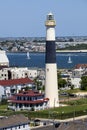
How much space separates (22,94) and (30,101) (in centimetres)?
69

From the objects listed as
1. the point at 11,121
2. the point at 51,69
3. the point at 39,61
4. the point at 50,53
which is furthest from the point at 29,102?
the point at 39,61

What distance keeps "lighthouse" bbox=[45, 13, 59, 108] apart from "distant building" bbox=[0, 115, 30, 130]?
7480 mm

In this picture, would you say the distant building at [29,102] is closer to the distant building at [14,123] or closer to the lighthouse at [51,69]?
the lighthouse at [51,69]

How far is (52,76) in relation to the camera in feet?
100

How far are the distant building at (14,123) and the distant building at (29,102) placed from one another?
6.77 m

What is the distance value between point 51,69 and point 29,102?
6.57 ft

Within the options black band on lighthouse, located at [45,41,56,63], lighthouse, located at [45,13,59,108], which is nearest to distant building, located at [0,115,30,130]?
lighthouse, located at [45,13,59,108]

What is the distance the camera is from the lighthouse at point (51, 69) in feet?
100

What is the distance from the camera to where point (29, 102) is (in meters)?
29.8

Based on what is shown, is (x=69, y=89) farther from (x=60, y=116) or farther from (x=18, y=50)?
(x=18, y=50)

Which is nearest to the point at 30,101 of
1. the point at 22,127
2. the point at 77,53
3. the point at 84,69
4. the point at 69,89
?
the point at 22,127

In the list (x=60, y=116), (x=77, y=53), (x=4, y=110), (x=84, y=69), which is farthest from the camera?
(x=77, y=53)

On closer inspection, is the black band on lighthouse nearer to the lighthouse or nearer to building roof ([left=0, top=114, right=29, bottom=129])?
the lighthouse

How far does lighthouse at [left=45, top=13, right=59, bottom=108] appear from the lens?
3050cm
